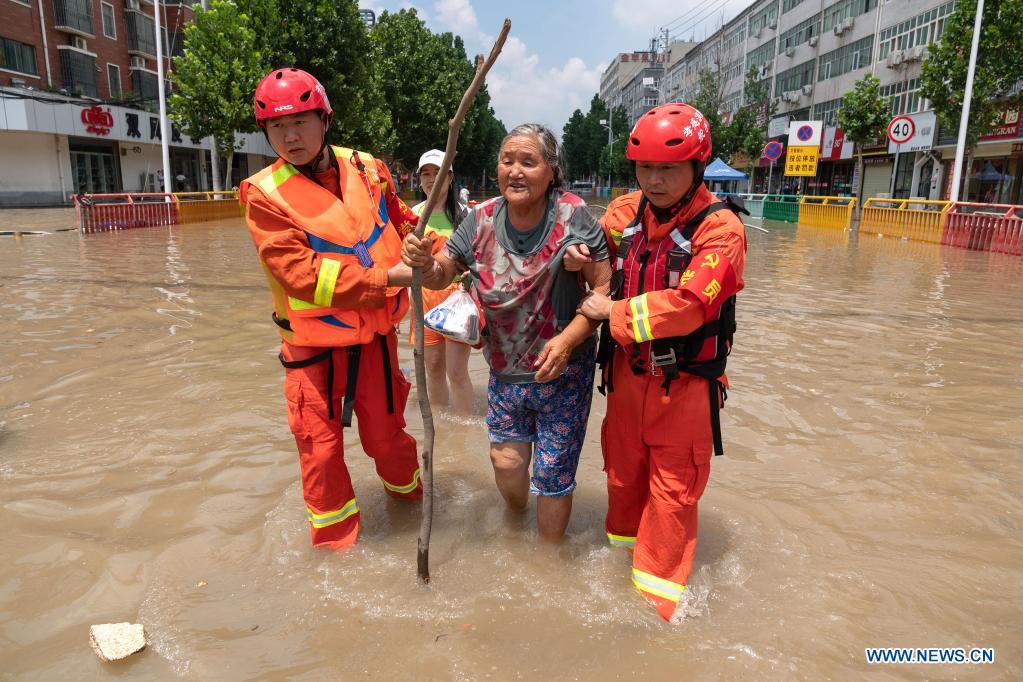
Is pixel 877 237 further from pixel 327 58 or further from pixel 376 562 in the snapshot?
pixel 376 562

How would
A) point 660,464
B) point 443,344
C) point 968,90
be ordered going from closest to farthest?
point 660,464
point 443,344
point 968,90

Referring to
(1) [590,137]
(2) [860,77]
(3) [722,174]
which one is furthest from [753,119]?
(1) [590,137]

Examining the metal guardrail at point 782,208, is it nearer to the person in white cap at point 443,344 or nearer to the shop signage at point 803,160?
the shop signage at point 803,160

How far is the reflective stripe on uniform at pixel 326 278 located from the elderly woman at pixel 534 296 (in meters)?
0.37

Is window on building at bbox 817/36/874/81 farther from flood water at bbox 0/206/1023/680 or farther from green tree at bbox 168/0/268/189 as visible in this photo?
flood water at bbox 0/206/1023/680

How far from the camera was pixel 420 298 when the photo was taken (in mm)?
2680

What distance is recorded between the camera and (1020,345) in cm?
757

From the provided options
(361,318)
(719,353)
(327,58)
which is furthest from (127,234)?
(719,353)

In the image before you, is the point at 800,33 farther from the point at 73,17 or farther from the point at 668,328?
the point at 668,328

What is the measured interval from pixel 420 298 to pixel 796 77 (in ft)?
171

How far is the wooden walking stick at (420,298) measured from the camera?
89.2 inches

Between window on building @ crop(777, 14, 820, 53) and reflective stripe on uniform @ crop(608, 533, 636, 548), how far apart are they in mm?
49082

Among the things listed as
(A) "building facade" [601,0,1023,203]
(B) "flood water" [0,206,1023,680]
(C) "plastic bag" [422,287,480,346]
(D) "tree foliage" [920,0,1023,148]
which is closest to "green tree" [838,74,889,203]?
(A) "building facade" [601,0,1023,203]

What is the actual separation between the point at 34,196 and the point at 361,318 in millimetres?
33009
